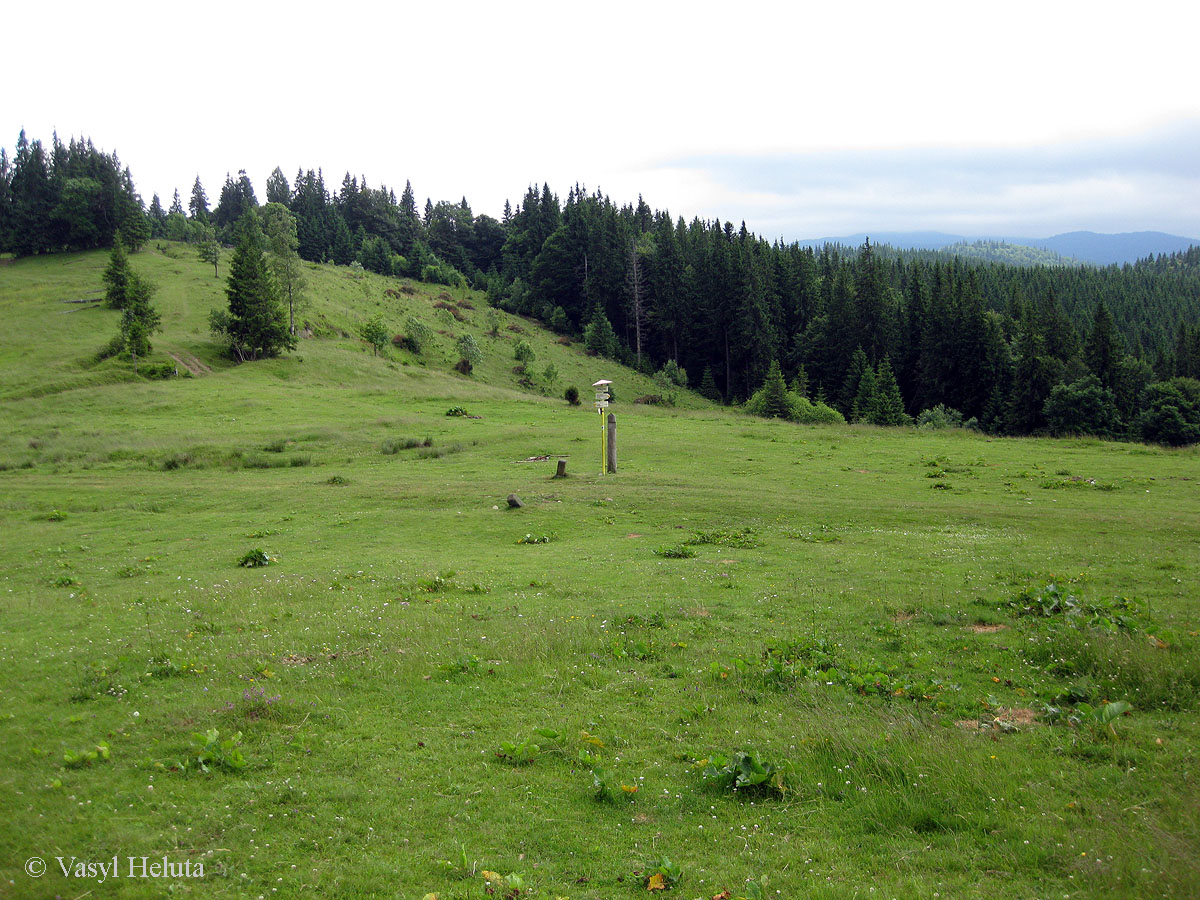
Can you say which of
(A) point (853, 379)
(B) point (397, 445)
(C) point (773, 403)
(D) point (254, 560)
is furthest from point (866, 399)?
(D) point (254, 560)

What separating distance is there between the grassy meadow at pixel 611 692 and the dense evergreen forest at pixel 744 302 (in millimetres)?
57678

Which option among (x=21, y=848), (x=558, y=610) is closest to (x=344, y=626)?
(x=558, y=610)

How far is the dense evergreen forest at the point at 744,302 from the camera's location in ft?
263

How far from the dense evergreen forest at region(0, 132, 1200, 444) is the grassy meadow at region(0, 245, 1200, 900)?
189ft

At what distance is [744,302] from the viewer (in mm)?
101750

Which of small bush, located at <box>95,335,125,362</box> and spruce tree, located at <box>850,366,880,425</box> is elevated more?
small bush, located at <box>95,335,125,362</box>

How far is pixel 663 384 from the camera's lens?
327ft

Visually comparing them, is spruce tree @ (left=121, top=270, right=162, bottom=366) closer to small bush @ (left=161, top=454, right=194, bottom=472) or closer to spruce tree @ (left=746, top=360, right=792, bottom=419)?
small bush @ (left=161, top=454, right=194, bottom=472)

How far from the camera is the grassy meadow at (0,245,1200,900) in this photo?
6.65 meters

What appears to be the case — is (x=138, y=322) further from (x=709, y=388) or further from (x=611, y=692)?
(x=709, y=388)

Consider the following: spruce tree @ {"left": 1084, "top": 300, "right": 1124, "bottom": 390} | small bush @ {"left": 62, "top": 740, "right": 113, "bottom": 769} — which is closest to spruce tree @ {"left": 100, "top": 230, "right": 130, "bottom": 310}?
small bush @ {"left": 62, "top": 740, "right": 113, "bottom": 769}

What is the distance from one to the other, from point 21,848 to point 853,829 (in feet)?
26.4

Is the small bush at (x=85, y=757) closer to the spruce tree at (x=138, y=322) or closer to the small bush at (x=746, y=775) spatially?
the small bush at (x=746, y=775)

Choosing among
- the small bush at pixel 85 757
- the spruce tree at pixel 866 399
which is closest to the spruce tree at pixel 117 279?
the small bush at pixel 85 757
